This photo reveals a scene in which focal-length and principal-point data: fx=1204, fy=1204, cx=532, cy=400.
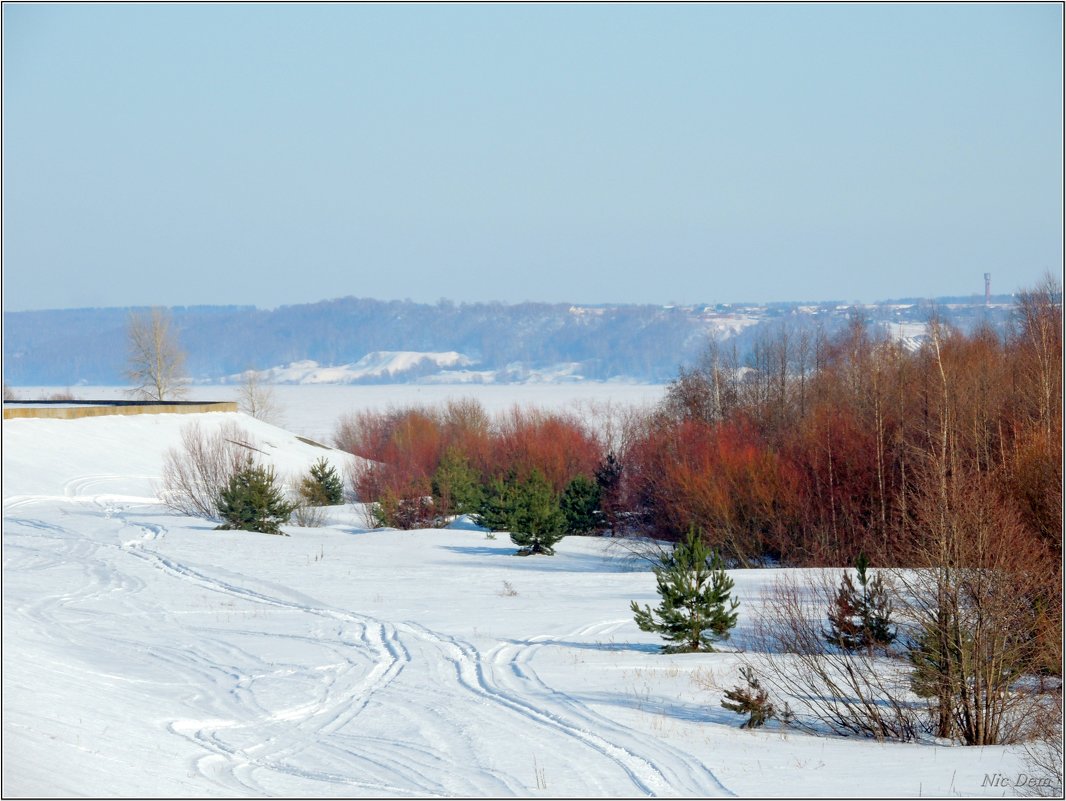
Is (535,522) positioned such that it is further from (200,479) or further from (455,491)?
(200,479)

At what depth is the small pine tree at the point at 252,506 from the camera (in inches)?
1451

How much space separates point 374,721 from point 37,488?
3665 centimetres

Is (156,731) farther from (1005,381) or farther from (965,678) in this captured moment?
(1005,381)

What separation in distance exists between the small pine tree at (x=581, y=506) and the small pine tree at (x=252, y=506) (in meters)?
10.2

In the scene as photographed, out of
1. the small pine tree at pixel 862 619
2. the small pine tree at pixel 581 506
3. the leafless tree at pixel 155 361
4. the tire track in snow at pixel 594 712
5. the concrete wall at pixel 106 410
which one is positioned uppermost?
the leafless tree at pixel 155 361

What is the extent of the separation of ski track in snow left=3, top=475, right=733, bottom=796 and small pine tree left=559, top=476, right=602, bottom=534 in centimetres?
1929

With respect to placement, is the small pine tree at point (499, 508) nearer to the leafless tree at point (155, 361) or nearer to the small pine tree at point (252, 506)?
the small pine tree at point (252, 506)

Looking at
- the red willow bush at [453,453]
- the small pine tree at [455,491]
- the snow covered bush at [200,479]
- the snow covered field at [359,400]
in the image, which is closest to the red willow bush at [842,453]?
the red willow bush at [453,453]

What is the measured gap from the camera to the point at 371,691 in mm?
15992

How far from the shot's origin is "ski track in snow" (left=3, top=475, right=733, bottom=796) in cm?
1180

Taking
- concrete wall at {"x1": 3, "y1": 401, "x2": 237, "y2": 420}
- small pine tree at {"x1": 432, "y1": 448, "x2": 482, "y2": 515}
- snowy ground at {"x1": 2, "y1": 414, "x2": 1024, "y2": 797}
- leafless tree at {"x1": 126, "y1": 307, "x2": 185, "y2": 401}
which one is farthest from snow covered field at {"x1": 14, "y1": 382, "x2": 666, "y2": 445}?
snowy ground at {"x1": 2, "y1": 414, "x2": 1024, "y2": 797}

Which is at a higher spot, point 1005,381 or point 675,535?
point 1005,381

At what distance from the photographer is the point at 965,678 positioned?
13.8 meters

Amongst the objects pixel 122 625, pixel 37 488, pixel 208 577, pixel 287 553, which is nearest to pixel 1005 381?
pixel 287 553
